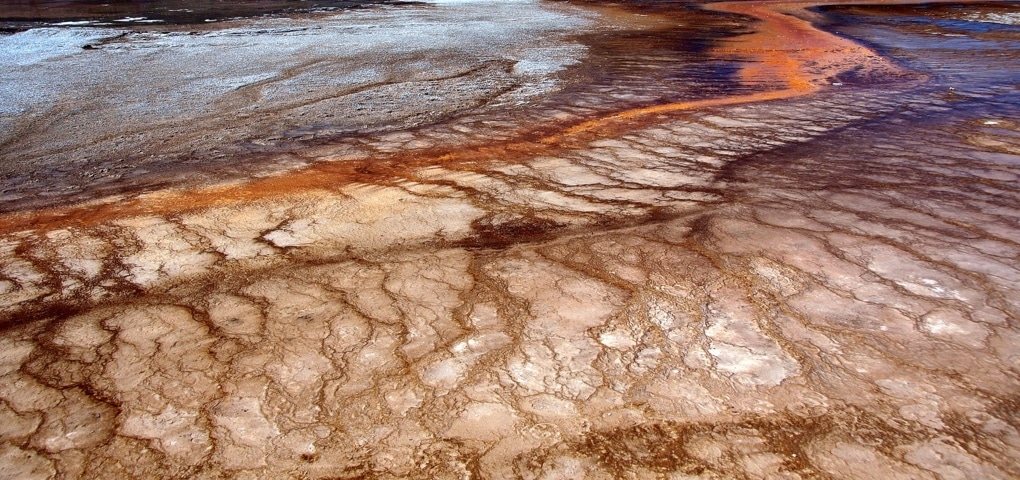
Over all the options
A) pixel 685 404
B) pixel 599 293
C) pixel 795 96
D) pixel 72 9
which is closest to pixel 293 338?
pixel 599 293

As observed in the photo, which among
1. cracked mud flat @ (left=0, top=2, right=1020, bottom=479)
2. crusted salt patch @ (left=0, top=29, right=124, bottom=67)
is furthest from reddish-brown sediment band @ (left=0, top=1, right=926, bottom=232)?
crusted salt patch @ (left=0, top=29, right=124, bottom=67)

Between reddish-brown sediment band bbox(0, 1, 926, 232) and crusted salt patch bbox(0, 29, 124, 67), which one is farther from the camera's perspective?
crusted salt patch bbox(0, 29, 124, 67)

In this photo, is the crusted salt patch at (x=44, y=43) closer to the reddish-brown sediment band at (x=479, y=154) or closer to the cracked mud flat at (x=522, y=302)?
the cracked mud flat at (x=522, y=302)

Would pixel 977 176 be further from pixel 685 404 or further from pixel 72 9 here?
pixel 72 9

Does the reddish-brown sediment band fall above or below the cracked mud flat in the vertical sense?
above

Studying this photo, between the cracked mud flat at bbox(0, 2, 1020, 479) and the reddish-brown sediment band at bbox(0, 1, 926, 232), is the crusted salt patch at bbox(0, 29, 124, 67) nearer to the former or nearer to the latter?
the cracked mud flat at bbox(0, 2, 1020, 479)

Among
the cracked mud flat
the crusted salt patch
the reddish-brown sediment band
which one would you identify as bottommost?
the cracked mud flat
